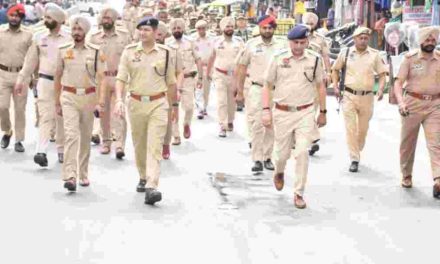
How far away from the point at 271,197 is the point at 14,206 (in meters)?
2.73

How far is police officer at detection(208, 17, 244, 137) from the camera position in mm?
15703

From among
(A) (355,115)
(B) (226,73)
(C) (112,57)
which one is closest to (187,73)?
(B) (226,73)

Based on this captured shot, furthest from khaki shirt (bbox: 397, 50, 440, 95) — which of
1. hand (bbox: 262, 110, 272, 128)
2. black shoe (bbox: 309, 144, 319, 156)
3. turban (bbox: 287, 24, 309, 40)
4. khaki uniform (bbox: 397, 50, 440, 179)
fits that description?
black shoe (bbox: 309, 144, 319, 156)

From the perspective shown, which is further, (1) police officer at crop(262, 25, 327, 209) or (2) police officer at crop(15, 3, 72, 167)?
(2) police officer at crop(15, 3, 72, 167)

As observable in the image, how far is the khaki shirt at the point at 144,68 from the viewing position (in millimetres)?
9602

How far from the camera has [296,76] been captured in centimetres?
957

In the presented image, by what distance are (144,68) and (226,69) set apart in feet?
21.0

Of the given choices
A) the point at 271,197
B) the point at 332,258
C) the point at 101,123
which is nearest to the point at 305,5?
the point at 101,123

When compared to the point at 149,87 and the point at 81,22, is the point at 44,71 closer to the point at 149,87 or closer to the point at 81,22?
the point at 81,22

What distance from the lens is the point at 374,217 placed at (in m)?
9.12

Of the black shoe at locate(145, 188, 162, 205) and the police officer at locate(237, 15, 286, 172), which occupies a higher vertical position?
the police officer at locate(237, 15, 286, 172)

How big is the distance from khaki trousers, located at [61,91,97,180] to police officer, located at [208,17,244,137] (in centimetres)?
527

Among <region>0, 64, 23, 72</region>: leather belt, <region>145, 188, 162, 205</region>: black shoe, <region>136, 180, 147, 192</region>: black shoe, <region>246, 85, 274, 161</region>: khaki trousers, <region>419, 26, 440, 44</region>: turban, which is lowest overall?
<region>136, 180, 147, 192</region>: black shoe

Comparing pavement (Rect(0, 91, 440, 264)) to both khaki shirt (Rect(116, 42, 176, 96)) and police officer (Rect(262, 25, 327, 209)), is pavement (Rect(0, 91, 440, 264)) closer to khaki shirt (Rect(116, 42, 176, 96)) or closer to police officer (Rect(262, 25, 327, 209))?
police officer (Rect(262, 25, 327, 209))
